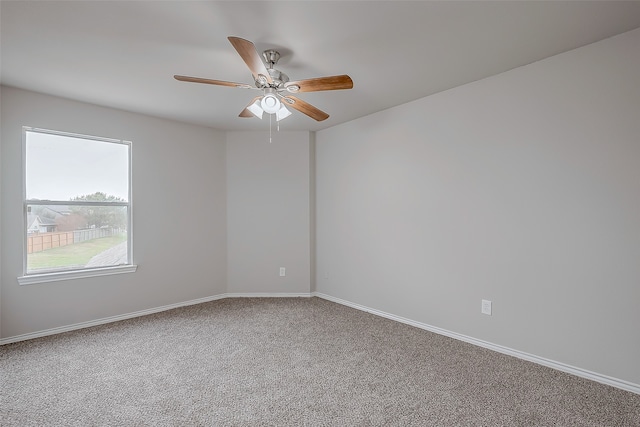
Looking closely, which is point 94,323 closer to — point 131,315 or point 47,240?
point 131,315

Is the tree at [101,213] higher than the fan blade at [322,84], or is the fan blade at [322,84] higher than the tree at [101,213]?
the fan blade at [322,84]

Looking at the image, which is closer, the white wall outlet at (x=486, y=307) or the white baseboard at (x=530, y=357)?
the white baseboard at (x=530, y=357)

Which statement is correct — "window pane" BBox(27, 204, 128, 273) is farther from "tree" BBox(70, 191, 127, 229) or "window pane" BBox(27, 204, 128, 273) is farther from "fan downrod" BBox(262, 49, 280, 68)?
"fan downrod" BBox(262, 49, 280, 68)

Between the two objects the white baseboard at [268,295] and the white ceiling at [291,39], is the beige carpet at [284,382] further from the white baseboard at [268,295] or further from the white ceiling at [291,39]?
the white ceiling at [291,39]

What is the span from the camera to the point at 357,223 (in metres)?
4.21

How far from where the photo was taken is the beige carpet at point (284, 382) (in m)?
1.95

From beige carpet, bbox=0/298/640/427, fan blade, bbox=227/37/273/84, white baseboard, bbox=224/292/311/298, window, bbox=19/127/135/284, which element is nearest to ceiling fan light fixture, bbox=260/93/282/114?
fan blade, bbox=227/37/273/84

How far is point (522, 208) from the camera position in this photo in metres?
2.72

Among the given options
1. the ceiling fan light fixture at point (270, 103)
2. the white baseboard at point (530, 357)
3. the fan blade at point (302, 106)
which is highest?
the fan blade at point (302, 106)

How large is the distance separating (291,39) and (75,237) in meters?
3.12

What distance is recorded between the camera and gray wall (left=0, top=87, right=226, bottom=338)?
3082 mm

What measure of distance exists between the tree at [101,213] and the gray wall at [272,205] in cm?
146

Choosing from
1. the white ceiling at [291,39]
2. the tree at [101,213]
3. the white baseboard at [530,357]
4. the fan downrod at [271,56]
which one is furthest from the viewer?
the tree at [101,213]

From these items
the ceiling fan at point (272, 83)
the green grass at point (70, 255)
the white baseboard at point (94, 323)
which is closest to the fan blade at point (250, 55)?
the ceiling fan at point (272, 83)
